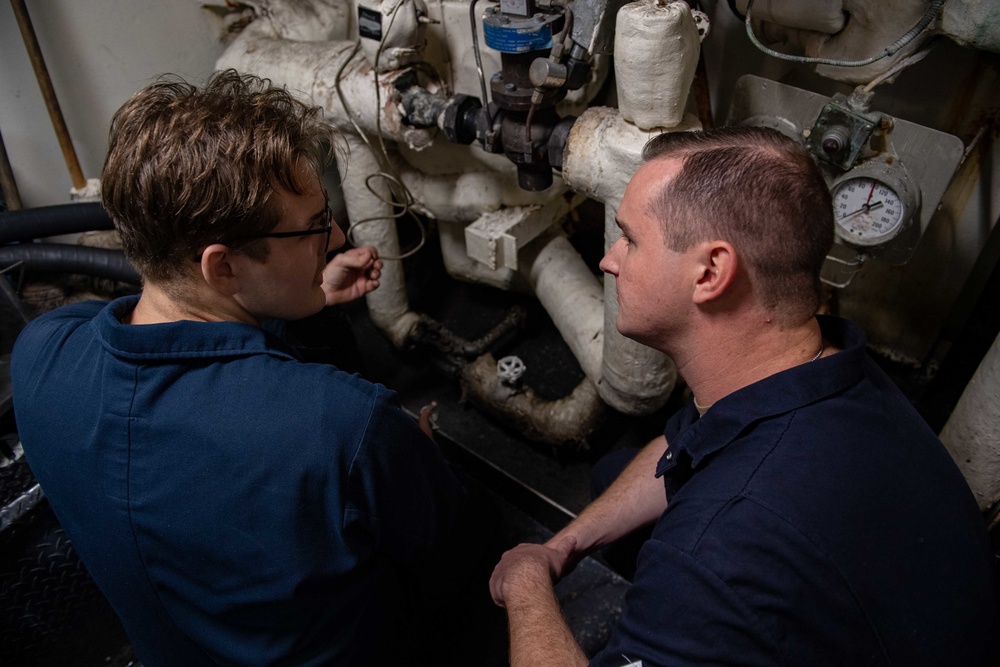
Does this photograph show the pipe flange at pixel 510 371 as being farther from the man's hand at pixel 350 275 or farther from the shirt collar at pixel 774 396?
the shirt collar at pixel 774 396

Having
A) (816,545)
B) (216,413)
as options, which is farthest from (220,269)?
(816,545)

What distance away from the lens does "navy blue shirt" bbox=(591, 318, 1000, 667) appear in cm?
76

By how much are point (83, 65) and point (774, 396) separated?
6.59ft

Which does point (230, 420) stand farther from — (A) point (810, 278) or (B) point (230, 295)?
(A) point (810, 278)

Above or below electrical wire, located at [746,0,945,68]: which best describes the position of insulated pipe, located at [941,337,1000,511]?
below

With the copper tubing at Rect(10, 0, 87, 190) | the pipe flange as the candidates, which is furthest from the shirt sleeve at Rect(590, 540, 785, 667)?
the copper tubing at Rect(10, 0, 87, 190)

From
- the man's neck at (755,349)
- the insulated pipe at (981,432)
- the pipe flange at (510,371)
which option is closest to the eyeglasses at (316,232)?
the man's neck at (755,349)

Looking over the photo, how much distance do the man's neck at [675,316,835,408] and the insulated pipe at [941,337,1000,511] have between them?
394 millimetres

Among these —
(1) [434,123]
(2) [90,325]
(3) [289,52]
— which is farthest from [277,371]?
(3) [289,52]

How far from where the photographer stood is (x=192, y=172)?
89cm

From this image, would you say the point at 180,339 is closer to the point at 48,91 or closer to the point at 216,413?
the point at 216,413

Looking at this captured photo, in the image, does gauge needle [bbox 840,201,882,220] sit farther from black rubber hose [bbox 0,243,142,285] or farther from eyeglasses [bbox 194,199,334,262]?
black rubber hose [bbox 0,243,142,285]

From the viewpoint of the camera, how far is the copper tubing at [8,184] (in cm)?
181

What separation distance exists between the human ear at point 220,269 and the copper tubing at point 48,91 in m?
1.24
